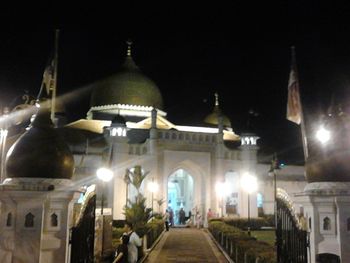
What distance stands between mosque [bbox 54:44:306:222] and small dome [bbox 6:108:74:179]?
2382cm

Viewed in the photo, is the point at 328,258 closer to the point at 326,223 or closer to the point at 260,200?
the point at 326,223

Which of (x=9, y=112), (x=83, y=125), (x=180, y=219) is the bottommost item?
(x=180, y=219)

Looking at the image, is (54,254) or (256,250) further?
(256,250)

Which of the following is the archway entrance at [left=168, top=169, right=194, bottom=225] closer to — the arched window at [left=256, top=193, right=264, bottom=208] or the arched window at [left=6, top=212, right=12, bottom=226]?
the arched window at [left=256, top=193, right=264, bottom=208]

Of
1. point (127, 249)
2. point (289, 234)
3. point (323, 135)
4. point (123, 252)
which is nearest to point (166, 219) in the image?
point (127, 249)

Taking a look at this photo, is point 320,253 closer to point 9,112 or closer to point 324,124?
point 324,124

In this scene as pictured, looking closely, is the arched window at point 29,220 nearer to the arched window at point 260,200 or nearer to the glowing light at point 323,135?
the glowing light at point 323,135

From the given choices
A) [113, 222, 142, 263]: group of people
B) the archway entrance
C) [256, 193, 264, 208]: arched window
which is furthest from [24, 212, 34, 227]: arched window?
the archway entrance

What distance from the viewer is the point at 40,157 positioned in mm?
6777

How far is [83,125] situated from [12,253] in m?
34.9

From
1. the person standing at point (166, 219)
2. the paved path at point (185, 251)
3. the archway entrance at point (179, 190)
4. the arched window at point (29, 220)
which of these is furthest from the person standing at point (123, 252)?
the archway entrance at point (179, 190)

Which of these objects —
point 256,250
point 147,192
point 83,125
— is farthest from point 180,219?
point 256,250

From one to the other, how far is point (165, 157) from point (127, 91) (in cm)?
1134

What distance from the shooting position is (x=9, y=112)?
748 inches
